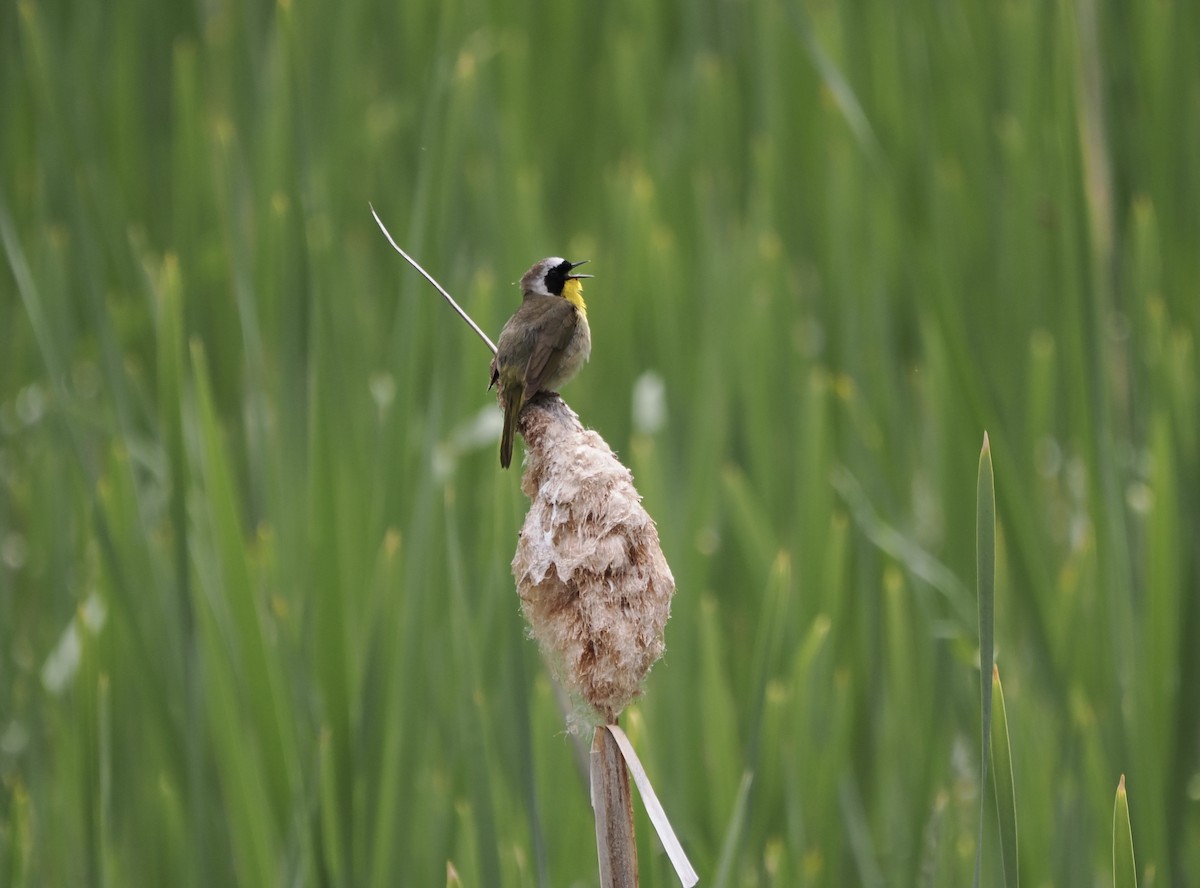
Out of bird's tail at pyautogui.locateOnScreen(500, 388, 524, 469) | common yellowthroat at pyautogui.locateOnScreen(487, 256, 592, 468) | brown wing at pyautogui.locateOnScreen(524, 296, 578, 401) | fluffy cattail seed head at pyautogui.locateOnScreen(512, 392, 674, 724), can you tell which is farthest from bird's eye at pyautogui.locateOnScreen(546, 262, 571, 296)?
fluffy cattail seed head at pyautogui.locateOnScreen(512, 392, 674, 724)

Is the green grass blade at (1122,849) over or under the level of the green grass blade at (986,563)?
under

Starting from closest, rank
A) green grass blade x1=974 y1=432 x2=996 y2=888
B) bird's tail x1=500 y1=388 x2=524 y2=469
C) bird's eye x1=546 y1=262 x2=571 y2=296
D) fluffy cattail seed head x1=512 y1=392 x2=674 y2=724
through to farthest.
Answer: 1. green grass blade x1=974 y1=432 x2=996 y2=888
2. fluffy cattail seed head x1=512 y1=392 x2=674 y2=724
3. bird's tail x1=500 y1=388 x2=524 y2=469
4. bird's eye x1=546 y1=262 x2=571 y2=296

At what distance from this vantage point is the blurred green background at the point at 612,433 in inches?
67.0

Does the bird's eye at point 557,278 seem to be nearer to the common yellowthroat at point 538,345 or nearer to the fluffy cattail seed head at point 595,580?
the common yellowthroat at point 538,345

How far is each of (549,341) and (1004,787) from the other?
935mm

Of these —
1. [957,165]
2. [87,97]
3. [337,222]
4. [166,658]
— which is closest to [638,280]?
[337,222]

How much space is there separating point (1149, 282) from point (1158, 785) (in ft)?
3.11

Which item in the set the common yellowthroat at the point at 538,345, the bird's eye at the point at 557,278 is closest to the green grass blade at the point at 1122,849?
the common yellowthroat at the point at 538,345

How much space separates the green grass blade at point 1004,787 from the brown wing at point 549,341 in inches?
31.5

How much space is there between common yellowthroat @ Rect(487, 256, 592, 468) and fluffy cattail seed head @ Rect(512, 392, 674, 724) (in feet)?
1.23

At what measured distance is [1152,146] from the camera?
248 cm

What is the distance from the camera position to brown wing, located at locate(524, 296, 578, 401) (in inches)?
65.1

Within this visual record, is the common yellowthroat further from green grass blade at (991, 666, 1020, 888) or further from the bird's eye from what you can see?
green grass blade at (991, 666, 1020, 888)

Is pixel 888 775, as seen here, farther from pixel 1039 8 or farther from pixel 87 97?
pixel 87 97
